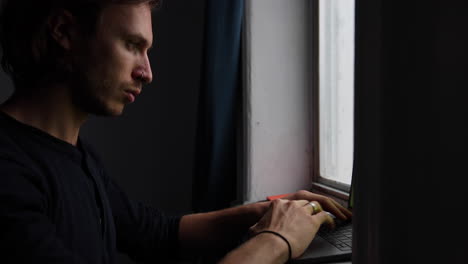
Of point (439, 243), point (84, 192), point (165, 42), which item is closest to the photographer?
point (439, 243)

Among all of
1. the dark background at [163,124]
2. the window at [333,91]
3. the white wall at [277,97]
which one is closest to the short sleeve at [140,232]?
the white wall at [277,97]

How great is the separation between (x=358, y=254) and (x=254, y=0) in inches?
52.1

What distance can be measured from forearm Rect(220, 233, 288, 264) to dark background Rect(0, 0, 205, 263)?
1498mm

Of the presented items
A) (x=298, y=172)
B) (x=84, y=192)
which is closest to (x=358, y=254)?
(x=84, y=192)

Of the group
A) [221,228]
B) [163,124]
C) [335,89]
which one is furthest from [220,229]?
[163,124]

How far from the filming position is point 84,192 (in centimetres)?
70

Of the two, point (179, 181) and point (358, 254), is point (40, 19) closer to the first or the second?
point (358, 254)

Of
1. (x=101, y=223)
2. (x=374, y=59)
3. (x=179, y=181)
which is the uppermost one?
(x=374, y=59)

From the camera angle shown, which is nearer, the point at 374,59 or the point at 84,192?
the point at 374,59

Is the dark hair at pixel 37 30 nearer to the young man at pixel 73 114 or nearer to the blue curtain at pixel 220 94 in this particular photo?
the young man at pixel 73 114

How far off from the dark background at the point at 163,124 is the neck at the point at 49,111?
4.55ft

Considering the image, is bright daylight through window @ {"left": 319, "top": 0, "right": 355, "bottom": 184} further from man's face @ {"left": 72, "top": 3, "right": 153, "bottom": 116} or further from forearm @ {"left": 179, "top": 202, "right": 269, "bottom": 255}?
man's face @ {"left": 72, "top": 3, "right": 153, "bottom": 116}

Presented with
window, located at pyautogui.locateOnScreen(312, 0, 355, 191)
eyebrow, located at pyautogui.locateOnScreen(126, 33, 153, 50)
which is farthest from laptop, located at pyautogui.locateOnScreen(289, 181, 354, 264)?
eyebrow, located at pyautogui.locateOnScreen(126, 33, 153, 50)

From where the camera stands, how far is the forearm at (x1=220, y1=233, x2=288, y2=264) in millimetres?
664
